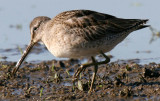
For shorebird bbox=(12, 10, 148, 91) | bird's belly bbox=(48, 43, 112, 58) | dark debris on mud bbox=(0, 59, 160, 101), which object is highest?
shorebird bbox=(12, 10, 148, 91)

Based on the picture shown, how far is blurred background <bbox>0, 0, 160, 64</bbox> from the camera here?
8914 millimetres

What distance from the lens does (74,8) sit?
37.2 feet

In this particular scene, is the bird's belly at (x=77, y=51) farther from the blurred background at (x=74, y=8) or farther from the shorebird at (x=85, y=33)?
the blurred background at (x=74, y=8)

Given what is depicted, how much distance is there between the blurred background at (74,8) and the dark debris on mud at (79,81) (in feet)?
2.80

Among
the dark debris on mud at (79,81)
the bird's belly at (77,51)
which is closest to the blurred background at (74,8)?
the dark debris on mud at (79,81)

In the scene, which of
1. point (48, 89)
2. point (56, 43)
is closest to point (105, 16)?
point (56, 43)

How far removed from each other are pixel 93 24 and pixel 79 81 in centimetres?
89

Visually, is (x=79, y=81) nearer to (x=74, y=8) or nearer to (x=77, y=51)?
(x=77, y=51)

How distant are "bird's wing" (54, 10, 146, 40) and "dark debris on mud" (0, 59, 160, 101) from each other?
718 mm

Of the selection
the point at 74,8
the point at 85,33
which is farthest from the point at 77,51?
the point at 74,8

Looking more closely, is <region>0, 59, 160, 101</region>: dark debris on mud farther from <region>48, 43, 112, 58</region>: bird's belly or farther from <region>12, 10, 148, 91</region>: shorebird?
<region>48, 43, 112, 58</region>: bird's belly

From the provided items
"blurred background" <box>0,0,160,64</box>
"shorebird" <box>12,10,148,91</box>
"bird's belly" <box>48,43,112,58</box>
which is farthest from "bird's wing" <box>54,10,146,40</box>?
"blurred background" <box>0,0,160,64</box>

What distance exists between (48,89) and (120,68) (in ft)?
4.77

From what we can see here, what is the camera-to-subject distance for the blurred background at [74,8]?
29.2 ft
